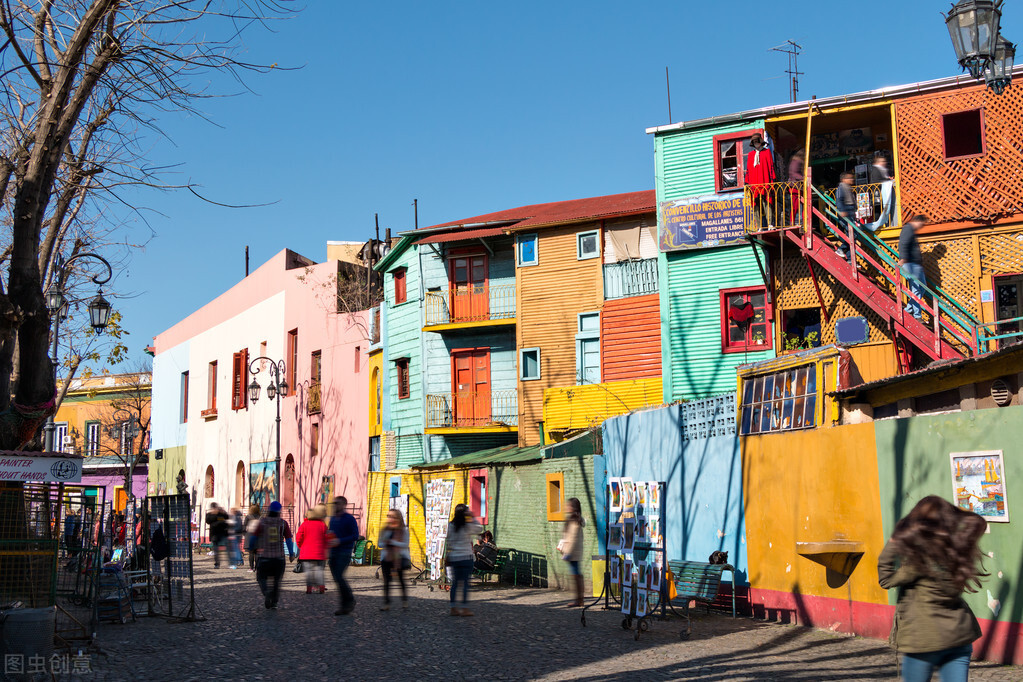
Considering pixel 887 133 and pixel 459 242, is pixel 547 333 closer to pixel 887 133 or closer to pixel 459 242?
pixel 459 242

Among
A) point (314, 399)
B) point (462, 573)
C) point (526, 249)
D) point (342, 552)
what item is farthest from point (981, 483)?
point (314, 399)

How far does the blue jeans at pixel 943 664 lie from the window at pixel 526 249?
26638 mm

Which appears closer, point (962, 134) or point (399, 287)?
point (962, 134)

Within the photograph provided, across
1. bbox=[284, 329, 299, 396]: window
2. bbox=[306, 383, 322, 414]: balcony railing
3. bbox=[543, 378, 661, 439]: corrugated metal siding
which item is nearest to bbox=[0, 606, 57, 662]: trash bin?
bbox=[543, 378, 661, 439]: corrugated metal siding

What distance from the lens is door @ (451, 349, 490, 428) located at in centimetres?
3347

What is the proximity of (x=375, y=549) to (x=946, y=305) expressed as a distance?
18.9 meters

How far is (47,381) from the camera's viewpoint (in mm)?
12594

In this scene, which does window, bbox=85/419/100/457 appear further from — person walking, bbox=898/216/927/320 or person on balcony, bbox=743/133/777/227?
person walking, bbox=898/216/927/320

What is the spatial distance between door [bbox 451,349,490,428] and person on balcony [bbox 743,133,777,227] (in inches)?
524

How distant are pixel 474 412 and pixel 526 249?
18.3 ft

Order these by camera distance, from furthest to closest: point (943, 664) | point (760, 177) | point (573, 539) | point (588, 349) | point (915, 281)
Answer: point (588, 349)
point (760, 177)
point (915, 281)
point (573, 539)
point (943, 664)

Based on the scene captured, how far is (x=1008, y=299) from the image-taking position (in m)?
20.2

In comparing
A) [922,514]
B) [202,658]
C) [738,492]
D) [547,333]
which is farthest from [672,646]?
[547,333]

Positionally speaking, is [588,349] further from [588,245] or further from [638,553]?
[638,553]
